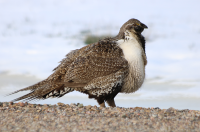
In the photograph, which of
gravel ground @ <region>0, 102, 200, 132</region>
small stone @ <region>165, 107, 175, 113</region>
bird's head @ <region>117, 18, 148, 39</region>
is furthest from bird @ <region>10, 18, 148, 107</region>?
small stone @ <region>165, 107, 175, 113</region>

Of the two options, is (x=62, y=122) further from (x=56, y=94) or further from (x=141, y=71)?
(x=141, y=71)

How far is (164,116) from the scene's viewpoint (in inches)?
287

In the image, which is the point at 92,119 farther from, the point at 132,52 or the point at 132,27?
the point at 132,27

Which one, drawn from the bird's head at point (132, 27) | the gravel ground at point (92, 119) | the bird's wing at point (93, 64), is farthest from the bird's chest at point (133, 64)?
the gravel ground at point (92, 119)

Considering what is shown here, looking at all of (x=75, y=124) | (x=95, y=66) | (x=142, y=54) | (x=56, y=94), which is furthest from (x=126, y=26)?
(x=75, y=124)

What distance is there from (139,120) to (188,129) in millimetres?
1050

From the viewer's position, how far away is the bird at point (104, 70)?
801cm

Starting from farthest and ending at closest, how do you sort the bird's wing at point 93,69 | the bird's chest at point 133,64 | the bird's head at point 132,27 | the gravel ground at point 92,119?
the bird's head at point 132,27, the bird's chest at point 133,64, the bird's wing at point 93,69, the gravel ground at point 92,119

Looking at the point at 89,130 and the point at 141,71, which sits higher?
the point at 141,71

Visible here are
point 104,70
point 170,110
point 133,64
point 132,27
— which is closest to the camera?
point 170,110

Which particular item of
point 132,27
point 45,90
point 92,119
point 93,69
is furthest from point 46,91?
point 132,27

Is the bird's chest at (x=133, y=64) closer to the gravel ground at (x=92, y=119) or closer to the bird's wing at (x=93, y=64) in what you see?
the bird's wing at (x=93, y=64)

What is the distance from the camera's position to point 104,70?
8008mm

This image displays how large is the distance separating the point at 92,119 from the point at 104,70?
159cm
